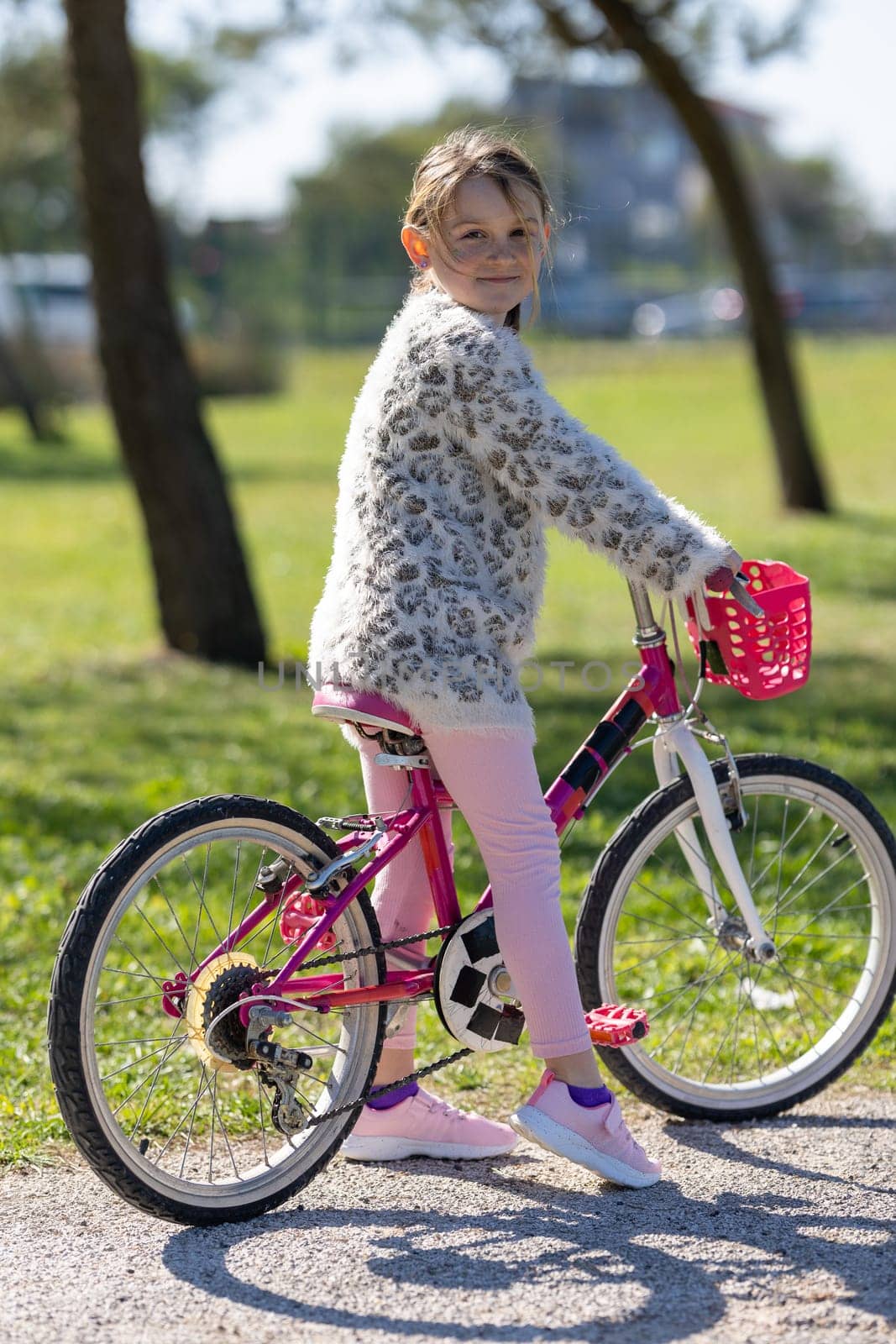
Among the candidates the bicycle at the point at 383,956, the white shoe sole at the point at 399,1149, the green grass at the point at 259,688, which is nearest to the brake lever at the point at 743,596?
the bicycle at the point at 383,956

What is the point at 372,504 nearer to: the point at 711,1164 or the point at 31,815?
the point at 711,1164

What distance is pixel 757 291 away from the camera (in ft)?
53.9

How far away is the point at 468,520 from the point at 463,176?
2.15 feet

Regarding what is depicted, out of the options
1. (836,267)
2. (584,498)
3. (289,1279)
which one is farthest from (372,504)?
(836,267)

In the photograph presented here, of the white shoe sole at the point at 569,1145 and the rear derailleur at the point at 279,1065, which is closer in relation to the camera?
the rear derailleur at the point at 279,1065

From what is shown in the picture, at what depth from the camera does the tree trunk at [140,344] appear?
933 cm

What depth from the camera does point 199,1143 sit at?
381cm

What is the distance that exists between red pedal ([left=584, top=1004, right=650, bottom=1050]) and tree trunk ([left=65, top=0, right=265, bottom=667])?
21.1 feet

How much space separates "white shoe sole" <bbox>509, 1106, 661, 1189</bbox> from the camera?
3.43 m

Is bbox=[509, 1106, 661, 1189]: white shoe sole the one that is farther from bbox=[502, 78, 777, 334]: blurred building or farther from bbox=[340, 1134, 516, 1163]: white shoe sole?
bbox=[502, 78, 777, 334]: blurred building

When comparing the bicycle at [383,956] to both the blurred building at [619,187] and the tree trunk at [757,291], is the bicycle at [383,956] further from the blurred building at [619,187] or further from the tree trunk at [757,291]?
the tree trunk at [757,291]

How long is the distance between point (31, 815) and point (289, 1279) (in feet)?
13.2

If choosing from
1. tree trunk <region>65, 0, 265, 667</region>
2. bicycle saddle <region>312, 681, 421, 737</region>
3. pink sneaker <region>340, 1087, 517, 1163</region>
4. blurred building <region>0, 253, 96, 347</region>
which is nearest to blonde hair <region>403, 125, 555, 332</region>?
bicycle saddle <region>312, 681, 421, 737</region>

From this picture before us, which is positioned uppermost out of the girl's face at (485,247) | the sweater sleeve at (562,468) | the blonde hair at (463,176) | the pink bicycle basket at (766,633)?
the blonde hair at (463,176)
